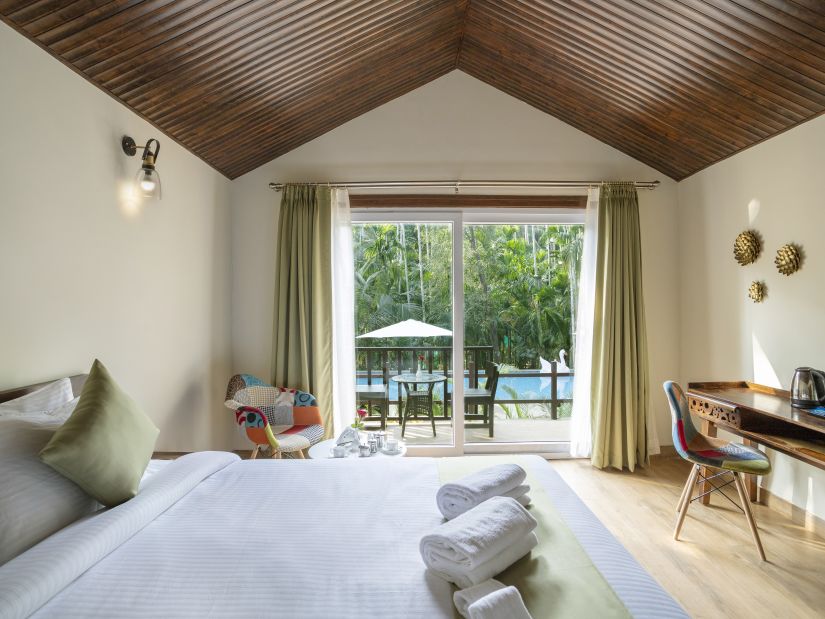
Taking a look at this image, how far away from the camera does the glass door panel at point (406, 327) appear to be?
4.24 metres

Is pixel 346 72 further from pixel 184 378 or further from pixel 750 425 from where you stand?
pixel 750 425

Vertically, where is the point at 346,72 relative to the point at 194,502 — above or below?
above

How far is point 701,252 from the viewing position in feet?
13.0

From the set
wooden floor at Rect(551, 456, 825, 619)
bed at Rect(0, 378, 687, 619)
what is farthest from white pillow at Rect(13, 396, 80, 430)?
wooden floor at Rect(551, 456, 825, 619)

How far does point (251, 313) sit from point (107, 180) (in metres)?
1.80

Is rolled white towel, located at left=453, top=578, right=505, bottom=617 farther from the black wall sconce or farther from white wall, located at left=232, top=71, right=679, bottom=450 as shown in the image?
white wall, located at left=232, top=71, right=679, bottom=450

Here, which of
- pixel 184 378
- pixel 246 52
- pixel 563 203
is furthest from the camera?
pixel 563 203

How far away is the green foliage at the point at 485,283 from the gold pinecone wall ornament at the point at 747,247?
1195 millimetres

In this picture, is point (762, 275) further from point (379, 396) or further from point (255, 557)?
point (255, 557)

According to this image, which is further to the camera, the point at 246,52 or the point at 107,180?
the point at 246,52

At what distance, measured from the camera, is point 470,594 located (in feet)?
3.91

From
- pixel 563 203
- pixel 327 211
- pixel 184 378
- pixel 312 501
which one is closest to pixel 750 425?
pixel 563 203

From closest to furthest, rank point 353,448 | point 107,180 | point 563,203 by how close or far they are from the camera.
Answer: point 107,180 < point 353,448 < point 563,203

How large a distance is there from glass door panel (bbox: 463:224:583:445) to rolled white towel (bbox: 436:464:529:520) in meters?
2.51
